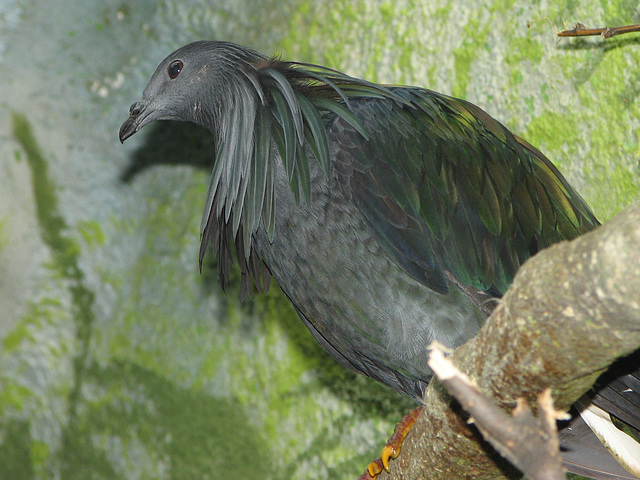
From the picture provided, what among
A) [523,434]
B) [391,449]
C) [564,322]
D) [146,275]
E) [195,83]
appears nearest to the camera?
[523,434]

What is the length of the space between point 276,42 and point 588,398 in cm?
188

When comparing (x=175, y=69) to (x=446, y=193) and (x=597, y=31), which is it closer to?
(x=446, y=193)

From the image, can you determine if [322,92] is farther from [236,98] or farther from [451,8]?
[451,8]

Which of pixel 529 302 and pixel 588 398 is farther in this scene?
pixel 588 398

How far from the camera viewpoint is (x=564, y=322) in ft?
2.96

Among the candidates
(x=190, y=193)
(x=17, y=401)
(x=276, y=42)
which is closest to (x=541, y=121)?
(x=276, y=42)

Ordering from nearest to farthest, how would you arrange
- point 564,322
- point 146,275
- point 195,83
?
point 564,322 < point 195,83 < point 146,275

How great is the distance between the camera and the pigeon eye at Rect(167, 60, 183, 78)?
6.73 ft

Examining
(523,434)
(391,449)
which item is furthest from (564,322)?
(391,449)

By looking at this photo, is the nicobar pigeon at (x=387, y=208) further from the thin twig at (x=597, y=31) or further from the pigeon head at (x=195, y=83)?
the thin twig at (x=597, y=31)

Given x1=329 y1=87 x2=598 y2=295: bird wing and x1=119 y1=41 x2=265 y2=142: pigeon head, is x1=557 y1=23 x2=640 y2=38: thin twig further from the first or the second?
x1=119 y1=41 x2=265 y2=142: pigeon head

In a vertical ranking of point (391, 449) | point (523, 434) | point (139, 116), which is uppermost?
point (139, 116)

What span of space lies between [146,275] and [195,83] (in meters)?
1.40

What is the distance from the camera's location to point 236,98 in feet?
6.13
